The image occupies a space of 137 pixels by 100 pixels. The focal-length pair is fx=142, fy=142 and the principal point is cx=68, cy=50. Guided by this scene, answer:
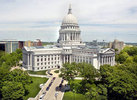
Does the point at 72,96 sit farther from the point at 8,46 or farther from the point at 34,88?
the point at 8,46

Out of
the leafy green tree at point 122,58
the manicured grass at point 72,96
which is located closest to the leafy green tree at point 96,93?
the manicured grass at point 72,96

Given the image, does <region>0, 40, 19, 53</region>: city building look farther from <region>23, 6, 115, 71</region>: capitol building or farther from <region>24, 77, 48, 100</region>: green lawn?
<region>24, 77, 48, 100</region>: green lawn

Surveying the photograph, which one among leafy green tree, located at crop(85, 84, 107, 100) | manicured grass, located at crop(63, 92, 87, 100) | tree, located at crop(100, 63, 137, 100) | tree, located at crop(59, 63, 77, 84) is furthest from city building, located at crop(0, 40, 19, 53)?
leafy green tree, located at crop(85, 84, 107, 100)

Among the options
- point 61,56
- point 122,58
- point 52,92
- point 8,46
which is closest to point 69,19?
point 61,56

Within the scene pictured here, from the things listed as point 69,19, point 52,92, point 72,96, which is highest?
point 69,19

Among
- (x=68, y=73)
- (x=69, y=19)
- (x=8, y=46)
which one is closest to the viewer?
(x=68, y=73)

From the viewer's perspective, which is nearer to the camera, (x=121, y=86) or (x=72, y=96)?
(x=121, y=86)

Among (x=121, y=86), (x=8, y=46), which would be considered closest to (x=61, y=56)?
(x=121, y=86)

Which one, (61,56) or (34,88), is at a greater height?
(61,56)

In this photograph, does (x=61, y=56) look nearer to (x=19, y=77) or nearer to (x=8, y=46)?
(x=19, y=77)

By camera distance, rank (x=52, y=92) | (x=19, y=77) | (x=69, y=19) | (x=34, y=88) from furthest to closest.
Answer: (x=69, y=19), (x=34, y=88), (x=52, y=92), (x=19, y=77)

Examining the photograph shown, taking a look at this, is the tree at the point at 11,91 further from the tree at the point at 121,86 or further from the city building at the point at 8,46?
the city building at the point at 8,46

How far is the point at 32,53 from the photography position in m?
96.6

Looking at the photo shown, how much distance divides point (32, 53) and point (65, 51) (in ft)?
77.7
